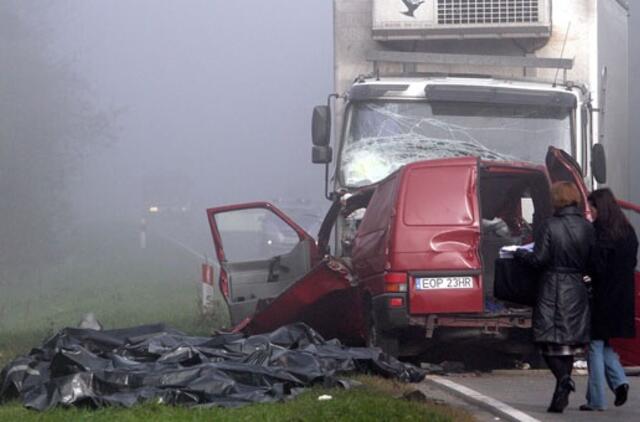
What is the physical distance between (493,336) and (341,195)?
3.67m

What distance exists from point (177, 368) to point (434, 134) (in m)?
6.35

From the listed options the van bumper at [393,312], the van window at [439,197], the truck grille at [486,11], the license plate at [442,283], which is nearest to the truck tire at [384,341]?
the van bumper at [393,312]

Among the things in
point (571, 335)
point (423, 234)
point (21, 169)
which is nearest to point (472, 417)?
point (571, 335)

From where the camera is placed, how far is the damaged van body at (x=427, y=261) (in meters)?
12.8

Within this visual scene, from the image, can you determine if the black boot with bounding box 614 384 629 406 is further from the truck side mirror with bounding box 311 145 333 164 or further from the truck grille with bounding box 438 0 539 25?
the truck grille with bounding box 438 0 539 25

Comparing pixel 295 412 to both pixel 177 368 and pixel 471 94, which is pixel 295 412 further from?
pixel 471 94

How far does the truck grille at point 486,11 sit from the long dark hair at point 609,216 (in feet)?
22.5

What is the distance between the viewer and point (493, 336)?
43.2 ft

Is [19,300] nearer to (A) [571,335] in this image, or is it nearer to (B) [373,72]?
(B) [373,72]

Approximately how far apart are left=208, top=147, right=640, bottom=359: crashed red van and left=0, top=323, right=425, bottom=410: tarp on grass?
0.70 meters

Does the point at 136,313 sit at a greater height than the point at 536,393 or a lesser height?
lesser

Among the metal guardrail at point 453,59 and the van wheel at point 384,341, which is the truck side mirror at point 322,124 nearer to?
the metal guardrail at point 453,59


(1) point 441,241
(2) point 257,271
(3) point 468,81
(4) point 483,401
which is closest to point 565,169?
(1) point 441,241

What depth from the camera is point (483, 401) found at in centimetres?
1070
